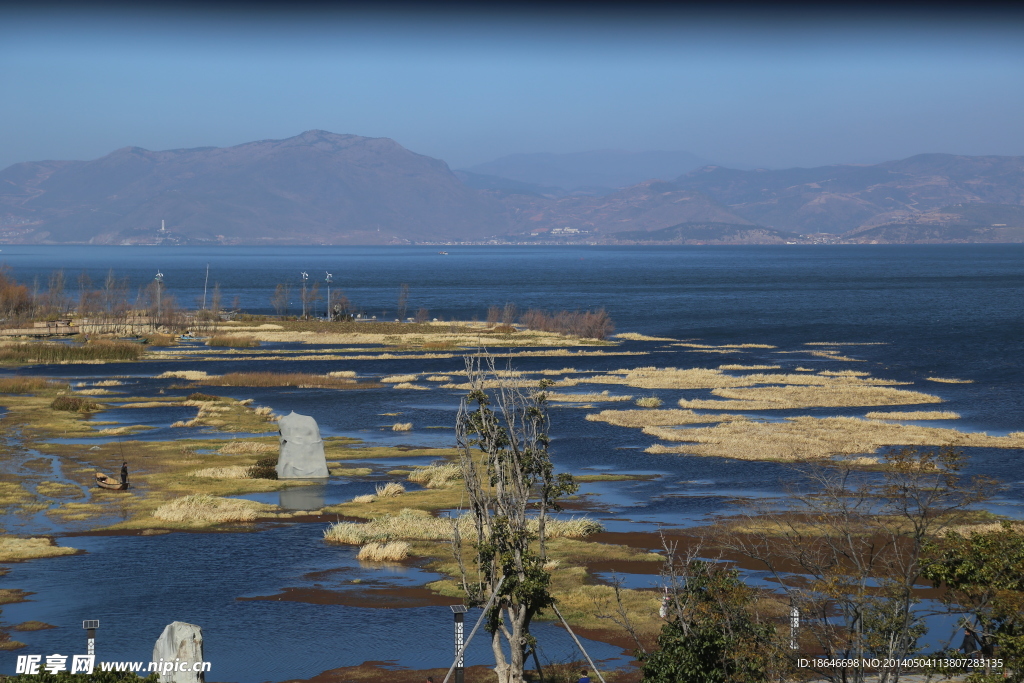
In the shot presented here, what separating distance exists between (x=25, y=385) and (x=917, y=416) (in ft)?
217

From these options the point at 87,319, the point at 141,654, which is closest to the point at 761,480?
the point at 141,654

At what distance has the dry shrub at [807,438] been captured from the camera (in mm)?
55938

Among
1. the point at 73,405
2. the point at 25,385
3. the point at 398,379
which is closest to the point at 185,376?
the point at 25,385

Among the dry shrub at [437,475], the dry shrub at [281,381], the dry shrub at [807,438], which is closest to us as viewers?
the dry shrub at [437,475]

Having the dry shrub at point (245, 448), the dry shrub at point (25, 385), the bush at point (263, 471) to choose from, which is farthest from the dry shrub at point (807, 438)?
the dry shrub at point (25, 385)

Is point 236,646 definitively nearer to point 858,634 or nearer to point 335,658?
point 335,658

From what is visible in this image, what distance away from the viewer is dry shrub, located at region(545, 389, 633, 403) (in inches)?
3054

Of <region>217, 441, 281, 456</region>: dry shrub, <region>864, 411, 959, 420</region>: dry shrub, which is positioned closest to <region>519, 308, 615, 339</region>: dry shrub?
<region>864, 411, 959, 420</region>: dry shrub

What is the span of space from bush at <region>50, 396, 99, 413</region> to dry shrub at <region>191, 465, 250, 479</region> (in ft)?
80.3

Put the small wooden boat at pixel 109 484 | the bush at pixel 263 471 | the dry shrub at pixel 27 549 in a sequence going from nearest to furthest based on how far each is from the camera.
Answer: the dry shrub at pixel 27 549
the small wooden boat at pixel 109 484
the bush at pixel 263 471

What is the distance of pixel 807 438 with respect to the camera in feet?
194

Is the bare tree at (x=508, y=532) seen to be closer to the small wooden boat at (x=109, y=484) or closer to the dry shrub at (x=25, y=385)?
the small wooden boat at (x=109, y=484)

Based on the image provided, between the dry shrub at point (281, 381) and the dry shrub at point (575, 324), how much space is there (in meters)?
44.9

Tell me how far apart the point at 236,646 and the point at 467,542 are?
12.1 metres
